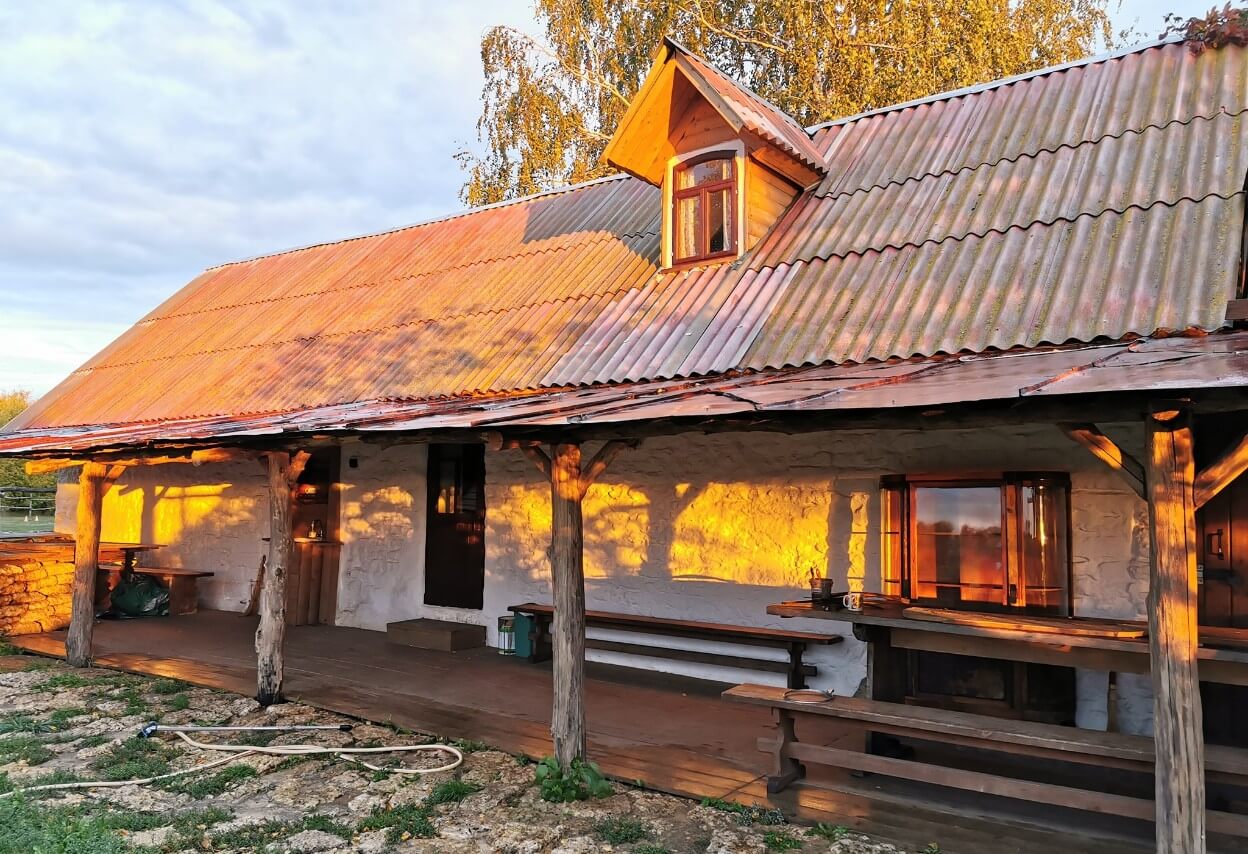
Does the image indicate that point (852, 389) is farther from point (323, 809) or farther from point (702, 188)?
point (702, 188)

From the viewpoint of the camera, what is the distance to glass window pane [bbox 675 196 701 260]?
868 centimetres

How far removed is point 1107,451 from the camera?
3926mm

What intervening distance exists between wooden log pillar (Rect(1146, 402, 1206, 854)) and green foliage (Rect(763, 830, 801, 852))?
1565 millimetres

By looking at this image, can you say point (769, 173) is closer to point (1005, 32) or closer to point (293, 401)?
point (293, 401)

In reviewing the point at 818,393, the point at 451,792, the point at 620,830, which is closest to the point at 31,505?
the point at 451,792

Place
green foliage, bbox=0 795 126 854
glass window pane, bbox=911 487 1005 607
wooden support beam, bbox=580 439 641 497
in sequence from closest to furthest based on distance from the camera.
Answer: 1. green foliage, bbox=0 795 126 854
2. wooden support beam, bbox=580 439 641 497
3. glass window pane, bbox=911 487 1005 607

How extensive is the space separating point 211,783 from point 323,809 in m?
0.86

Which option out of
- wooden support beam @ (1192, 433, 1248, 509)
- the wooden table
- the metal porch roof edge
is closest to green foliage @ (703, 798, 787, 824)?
the wooden table

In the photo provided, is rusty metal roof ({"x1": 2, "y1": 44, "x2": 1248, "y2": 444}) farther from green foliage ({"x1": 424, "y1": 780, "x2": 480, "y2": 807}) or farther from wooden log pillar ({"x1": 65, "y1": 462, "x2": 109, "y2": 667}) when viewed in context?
green foliage ({"x1": 424, "y1": 780, "x2": 480, "y2": 807})

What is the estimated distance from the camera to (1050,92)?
8320 millimetres

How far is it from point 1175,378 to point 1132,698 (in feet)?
10.4

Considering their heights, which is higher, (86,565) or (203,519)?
(203,519)

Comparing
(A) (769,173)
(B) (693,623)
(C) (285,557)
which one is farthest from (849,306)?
(C) (285,557)

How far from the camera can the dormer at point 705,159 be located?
8.27 metres
